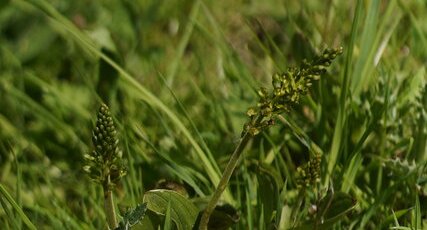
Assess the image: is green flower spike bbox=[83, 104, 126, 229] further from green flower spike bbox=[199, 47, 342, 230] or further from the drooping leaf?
green flower spike bbox=[199, 47, 342, 230]

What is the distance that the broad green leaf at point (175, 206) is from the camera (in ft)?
4.50

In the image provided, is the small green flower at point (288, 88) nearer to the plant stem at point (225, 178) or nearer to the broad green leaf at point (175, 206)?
the plant stem at point (225, 178)

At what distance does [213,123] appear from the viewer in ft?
6.63

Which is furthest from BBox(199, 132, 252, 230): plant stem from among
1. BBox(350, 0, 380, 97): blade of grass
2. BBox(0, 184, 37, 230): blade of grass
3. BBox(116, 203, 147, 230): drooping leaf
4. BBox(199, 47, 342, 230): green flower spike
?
BBox(350, 0, 380, 97): blade of grass

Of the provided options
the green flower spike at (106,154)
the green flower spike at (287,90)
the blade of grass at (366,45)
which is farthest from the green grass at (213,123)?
the green flower spike at (287,90)

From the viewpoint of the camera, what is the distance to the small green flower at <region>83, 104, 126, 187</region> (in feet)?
3.97

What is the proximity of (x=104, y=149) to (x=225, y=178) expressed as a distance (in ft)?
0.70

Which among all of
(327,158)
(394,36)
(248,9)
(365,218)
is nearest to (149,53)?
(248,9)

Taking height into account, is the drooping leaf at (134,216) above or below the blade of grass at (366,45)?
below

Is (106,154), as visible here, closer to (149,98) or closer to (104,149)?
(104,149)

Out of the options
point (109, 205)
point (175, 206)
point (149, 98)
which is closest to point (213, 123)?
point (149, 98)

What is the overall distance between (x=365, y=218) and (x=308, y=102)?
1.40 feet

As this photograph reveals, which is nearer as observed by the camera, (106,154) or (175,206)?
(106,154)

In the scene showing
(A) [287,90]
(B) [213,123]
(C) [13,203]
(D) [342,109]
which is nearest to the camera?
(A) [287,90]
